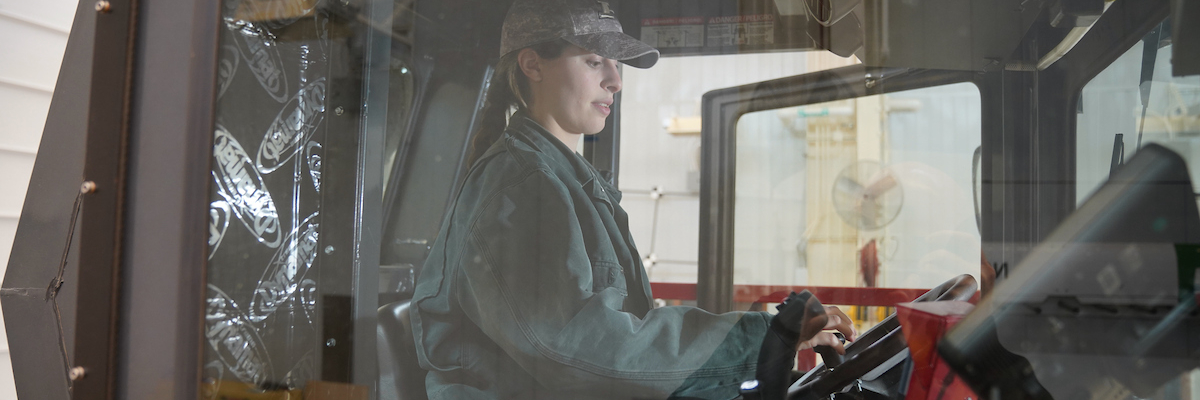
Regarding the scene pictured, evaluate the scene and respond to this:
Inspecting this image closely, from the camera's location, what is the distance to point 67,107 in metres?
1.24

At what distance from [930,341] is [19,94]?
214cm

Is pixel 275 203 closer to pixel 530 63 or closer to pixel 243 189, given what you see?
pixel 243 189

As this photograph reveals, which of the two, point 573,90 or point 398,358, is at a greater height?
point 573,90

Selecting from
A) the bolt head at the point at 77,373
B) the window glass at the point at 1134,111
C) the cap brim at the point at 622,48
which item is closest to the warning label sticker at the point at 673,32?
the cap brim at the point at 622,48

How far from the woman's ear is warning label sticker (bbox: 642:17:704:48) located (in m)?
0.21

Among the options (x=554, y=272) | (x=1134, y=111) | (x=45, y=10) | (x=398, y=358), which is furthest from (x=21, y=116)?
(x=1134, y=111)

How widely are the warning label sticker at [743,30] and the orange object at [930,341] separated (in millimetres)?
466

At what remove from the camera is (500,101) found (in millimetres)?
1252

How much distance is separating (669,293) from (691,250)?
3.1 inches

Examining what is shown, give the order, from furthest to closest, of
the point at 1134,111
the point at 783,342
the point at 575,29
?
the point at 575,29
the point at 783,342
the point at 1134,111

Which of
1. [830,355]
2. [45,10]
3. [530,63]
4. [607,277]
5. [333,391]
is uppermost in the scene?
[45,10]

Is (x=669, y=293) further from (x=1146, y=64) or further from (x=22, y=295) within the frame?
(x=22, y=295)

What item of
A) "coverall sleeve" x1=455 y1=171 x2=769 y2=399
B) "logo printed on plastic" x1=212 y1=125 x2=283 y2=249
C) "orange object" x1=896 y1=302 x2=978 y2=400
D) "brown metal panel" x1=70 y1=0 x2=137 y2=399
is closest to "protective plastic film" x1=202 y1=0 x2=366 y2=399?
"logo printed on plastic" x1=212 y1=125 x2=283 y2=249

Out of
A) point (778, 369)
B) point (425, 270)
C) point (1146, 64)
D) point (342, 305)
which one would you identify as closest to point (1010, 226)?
point (1146, 64)
